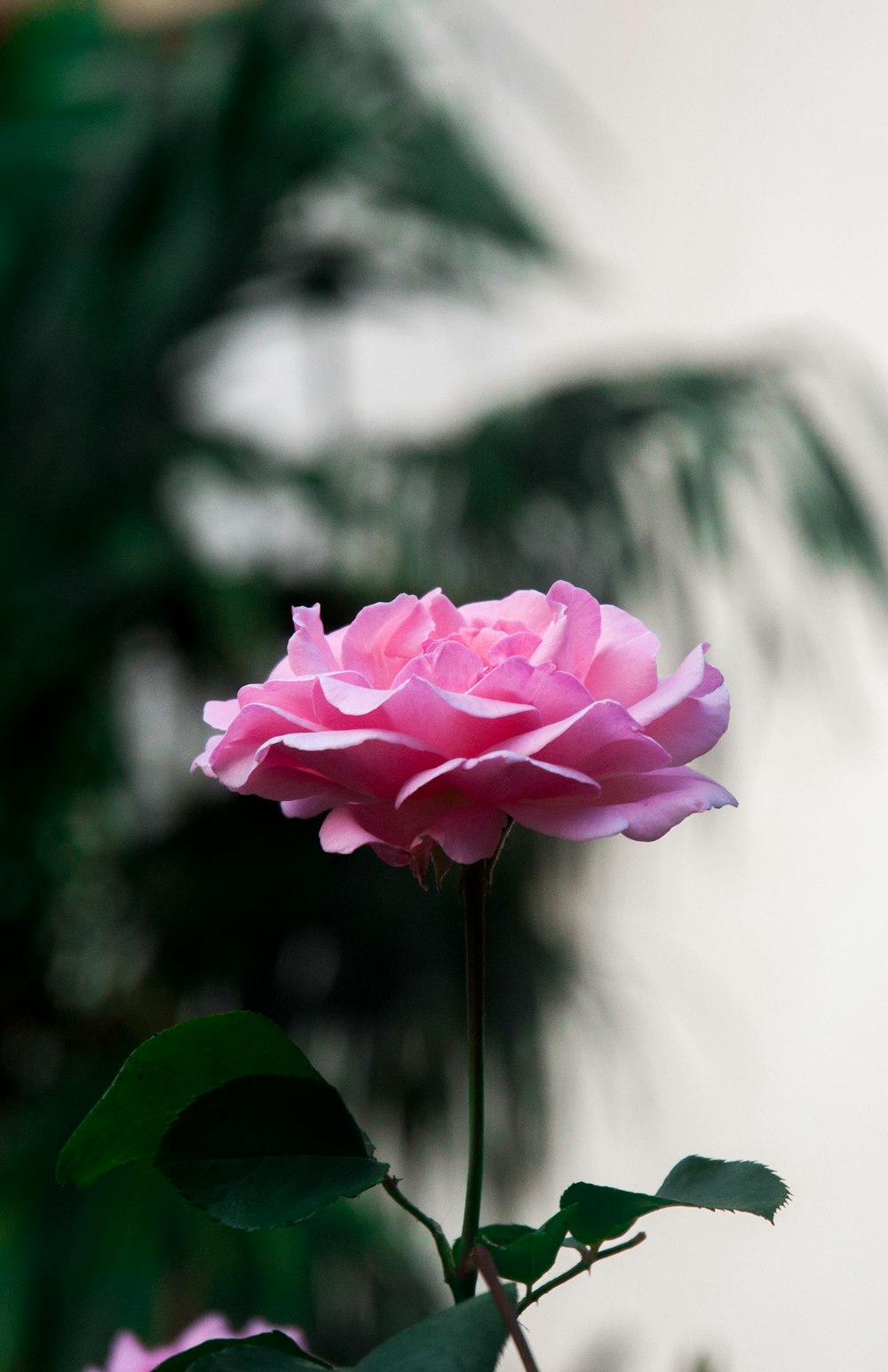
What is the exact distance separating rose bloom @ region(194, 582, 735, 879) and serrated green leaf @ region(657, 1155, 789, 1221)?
0.9 inches

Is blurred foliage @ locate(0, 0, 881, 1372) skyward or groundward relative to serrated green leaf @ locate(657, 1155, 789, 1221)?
groundward

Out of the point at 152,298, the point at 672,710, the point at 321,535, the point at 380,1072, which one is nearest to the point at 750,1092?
the point at 380,1072

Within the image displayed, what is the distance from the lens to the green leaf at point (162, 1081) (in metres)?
0.08

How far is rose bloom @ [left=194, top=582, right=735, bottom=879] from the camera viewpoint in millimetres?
77

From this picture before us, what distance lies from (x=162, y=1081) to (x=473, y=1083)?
0.8 inches

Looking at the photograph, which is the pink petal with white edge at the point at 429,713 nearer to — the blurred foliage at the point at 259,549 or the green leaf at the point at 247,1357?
the green leaf at the point at 247,1357

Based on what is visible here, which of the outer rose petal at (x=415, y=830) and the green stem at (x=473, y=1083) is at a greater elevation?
the outer rose petal at (x=415, y=830)

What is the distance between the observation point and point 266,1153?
0.27 ft

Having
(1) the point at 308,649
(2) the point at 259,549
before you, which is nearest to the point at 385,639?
(1) the point at 308,649

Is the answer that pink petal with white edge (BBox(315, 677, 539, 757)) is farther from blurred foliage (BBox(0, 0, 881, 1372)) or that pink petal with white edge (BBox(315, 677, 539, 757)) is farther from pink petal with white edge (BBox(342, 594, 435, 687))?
blurred foliage (BBox(0, 0, 881, 1372))

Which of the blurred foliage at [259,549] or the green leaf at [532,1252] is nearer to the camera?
the green leaf at [532,1252]

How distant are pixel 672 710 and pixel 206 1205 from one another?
0.04 meters

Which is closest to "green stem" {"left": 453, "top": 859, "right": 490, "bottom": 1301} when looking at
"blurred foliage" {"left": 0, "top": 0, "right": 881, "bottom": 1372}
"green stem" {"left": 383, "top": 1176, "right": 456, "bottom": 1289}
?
"green stem" {"left": 383, "top": 1176, "right": 456, "bottom": 1289}

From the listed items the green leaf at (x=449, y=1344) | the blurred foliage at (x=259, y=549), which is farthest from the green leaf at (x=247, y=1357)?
the blurred foliage at (x=259, y=549)
